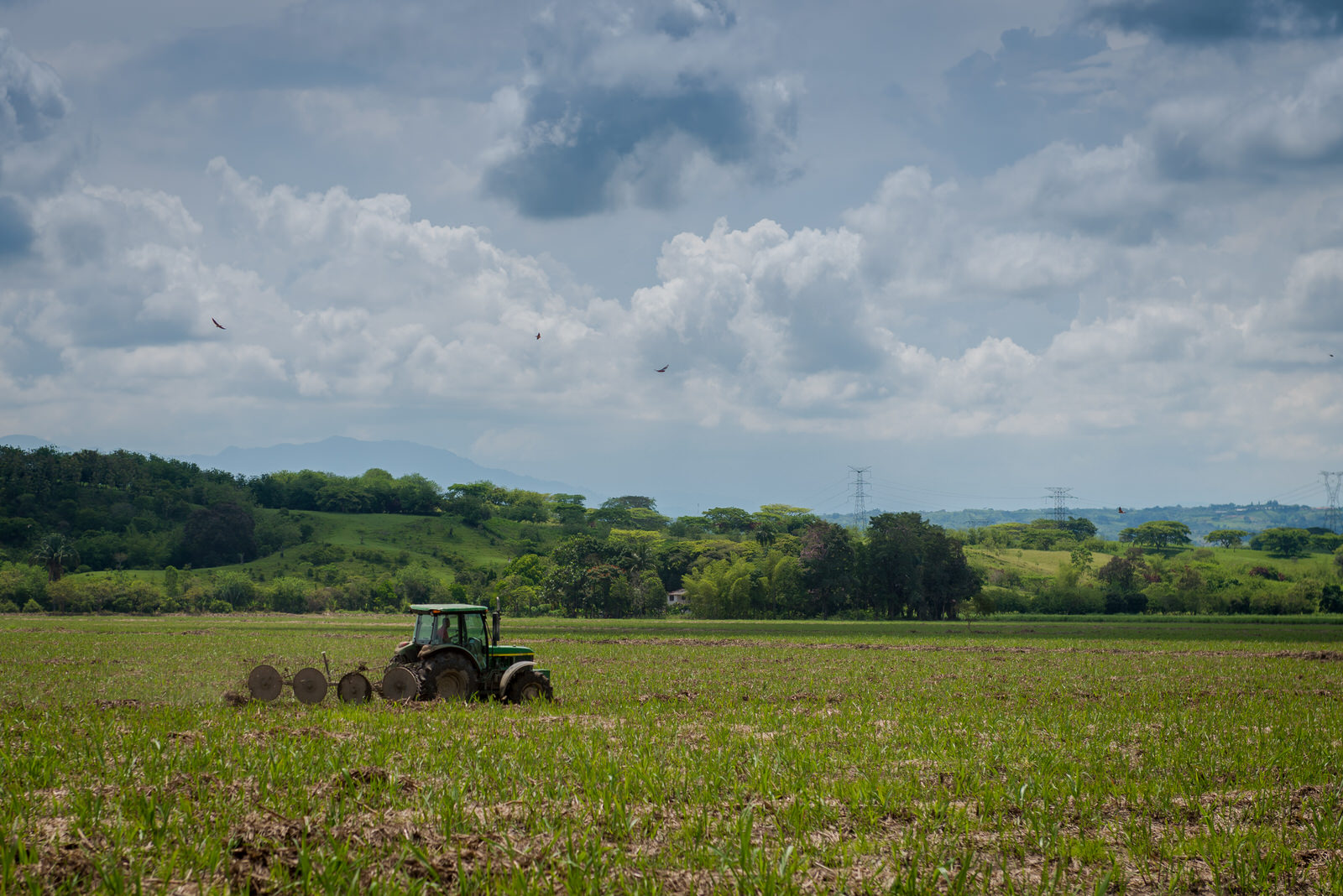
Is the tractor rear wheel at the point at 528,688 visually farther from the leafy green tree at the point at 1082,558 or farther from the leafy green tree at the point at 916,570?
the leafy green tree at the point at 1082,558

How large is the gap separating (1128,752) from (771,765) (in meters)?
6.20

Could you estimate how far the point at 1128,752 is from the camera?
12742mm

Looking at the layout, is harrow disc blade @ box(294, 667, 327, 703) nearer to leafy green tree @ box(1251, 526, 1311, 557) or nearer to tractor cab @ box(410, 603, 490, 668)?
tractor cab @ box(410, 603, 490, 668)

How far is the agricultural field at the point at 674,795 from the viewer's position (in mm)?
6734

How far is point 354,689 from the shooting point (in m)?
18.1

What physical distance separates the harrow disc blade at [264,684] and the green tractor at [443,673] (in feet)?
0.06

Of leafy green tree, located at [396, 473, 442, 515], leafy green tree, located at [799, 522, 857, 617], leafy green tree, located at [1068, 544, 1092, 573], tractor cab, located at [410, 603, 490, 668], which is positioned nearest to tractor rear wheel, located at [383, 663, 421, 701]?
tractor cab, located at [410, 603, 490, 668]

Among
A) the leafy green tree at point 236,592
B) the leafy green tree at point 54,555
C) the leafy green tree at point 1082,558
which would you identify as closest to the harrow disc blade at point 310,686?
the leafy green tree at point 236,592

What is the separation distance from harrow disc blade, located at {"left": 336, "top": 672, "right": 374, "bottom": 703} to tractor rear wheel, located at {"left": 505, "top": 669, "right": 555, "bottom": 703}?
3208 mm

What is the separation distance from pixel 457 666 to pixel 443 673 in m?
0.42

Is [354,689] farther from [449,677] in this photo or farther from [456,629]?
[456,629]

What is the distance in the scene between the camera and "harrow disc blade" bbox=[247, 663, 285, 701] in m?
17.8

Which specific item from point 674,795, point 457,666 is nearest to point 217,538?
point 457,666

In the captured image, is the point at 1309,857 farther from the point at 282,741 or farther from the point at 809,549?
the point at 809,549
